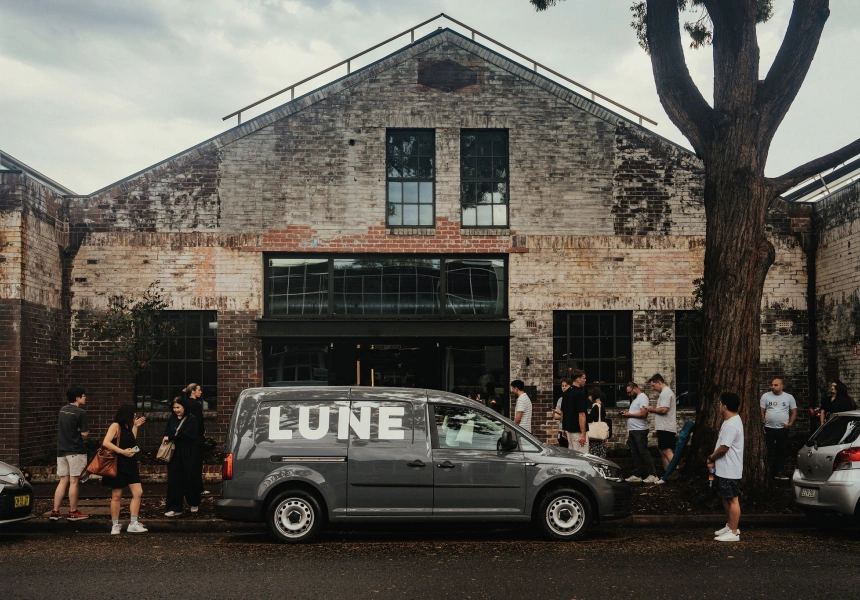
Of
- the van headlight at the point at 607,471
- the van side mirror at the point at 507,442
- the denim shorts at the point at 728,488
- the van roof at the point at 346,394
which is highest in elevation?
the van roof at the point at 346,394

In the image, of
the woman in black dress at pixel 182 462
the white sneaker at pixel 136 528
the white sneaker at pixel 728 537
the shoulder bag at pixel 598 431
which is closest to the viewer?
the white sneaker at pixel 728 537

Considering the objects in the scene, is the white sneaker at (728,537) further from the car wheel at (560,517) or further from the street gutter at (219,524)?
the street gutter at (219,524)

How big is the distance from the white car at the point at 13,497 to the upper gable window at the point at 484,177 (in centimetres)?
985

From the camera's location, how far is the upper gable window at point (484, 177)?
1820 cm

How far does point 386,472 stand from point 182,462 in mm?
3409

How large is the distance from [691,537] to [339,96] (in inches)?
438

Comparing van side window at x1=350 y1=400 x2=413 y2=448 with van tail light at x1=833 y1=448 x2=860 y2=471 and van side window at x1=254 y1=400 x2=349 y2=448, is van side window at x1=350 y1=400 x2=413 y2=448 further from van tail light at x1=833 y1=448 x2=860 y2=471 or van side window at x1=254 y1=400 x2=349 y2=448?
van tail light at x1=833 y1=448 x2=860 y2=471

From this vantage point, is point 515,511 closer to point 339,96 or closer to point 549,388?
point 549,388

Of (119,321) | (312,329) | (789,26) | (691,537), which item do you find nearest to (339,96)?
(312,329)

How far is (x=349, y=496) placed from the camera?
10234mm

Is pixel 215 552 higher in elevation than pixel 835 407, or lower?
lower

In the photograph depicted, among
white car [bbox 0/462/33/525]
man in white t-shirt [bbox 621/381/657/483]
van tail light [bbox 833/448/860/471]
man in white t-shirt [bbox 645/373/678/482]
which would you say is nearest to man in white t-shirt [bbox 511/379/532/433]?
man in white t-shirt [bbox 621/381/657/483]

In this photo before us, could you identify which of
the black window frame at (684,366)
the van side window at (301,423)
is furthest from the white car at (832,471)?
the black window frame at (684,366)

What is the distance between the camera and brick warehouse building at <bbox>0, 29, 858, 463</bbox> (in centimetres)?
1770
